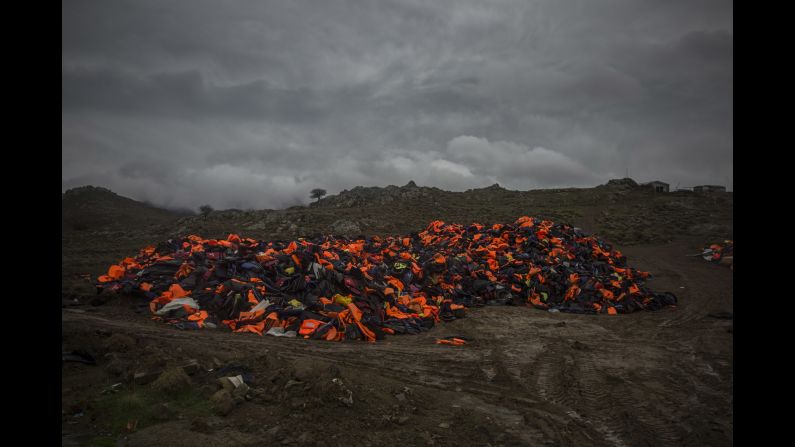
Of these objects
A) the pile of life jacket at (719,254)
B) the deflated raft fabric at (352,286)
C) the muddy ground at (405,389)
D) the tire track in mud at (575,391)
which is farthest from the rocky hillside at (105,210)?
the pile of life jacket at (719,254)

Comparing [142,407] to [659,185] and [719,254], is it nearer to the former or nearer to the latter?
[719,254]

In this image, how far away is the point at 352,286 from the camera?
24.0 feet

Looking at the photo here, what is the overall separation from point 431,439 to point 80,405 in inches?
126

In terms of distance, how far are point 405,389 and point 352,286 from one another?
3538mm

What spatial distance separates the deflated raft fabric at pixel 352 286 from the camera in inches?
254

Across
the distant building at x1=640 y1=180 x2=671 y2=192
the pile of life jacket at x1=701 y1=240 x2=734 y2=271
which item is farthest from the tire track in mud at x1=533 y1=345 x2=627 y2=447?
the distant building at x1=640 y1=180 x2=671 y2=192

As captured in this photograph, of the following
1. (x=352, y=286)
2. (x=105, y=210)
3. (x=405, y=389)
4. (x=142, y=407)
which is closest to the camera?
(x=142, y=407)

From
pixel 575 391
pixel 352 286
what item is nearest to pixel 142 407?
pixel 352 286

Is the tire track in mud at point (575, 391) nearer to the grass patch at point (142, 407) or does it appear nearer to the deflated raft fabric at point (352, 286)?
the deflated raft fabric at point (352, 286)

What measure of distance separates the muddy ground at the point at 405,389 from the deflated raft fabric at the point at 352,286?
1.67ft
